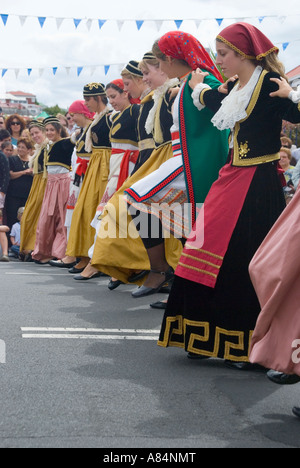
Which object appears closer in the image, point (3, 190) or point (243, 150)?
point (243, 150)

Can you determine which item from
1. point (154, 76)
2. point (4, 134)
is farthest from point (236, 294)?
point (4, 134)

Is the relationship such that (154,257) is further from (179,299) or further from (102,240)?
(179,299)

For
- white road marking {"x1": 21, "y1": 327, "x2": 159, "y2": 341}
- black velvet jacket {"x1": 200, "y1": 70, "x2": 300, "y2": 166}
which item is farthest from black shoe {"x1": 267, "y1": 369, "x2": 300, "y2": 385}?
white road marking {"x1": 21, "y1": 327, "x2": 159, "y2": 341}

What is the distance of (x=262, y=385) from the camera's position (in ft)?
14.5

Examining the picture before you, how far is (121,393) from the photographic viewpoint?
4.15m

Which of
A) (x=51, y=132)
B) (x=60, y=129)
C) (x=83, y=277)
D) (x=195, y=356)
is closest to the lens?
(x=195, y=356)

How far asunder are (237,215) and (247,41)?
94 centimetres

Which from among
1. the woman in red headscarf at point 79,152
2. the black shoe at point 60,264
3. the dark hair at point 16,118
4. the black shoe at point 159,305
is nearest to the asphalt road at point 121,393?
the black shoe at point 159,305

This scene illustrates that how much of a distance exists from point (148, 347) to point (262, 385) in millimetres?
1065

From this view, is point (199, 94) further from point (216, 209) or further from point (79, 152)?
point (79, 152)

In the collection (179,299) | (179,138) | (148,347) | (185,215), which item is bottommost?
(148,347)

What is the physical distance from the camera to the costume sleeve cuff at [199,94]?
5289 millimetres
